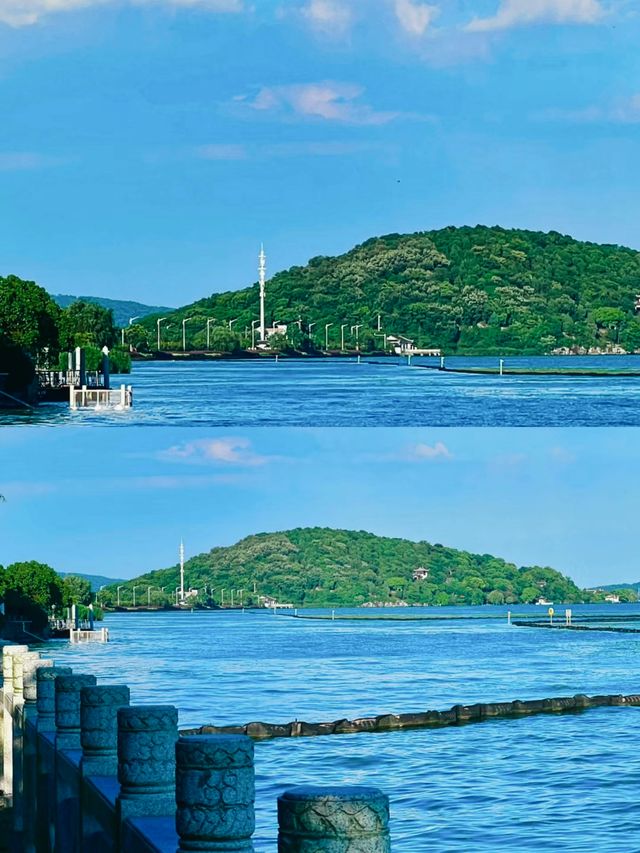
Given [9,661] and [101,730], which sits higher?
[101,730]

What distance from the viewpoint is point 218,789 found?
6184 millimetres

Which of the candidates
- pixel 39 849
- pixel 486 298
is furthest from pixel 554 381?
pixel 39 849

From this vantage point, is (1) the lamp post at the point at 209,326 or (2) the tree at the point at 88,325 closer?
(2) the tree at the point at 88,325

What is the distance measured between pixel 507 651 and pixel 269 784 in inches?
3959

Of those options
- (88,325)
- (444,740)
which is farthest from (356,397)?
(444,740)

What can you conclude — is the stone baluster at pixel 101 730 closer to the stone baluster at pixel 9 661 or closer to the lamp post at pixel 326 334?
the stone baluster at pixel 9 661

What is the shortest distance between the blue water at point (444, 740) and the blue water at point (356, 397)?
15532 millimetres

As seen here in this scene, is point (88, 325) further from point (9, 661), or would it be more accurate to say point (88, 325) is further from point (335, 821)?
point (335, 821)

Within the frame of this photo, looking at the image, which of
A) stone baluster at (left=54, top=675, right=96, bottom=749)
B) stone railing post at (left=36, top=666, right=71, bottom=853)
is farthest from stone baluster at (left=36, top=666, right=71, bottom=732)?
stone baluster at (left=54, top=675, right=96, bottom=749)

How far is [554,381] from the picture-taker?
161625mm

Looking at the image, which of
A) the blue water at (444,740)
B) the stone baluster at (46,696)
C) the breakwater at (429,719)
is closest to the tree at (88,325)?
the blue water at (444,740)

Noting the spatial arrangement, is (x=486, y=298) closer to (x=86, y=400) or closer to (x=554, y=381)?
(x=554, y=381)

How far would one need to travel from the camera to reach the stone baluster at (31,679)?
1480cm

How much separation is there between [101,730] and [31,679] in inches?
200
